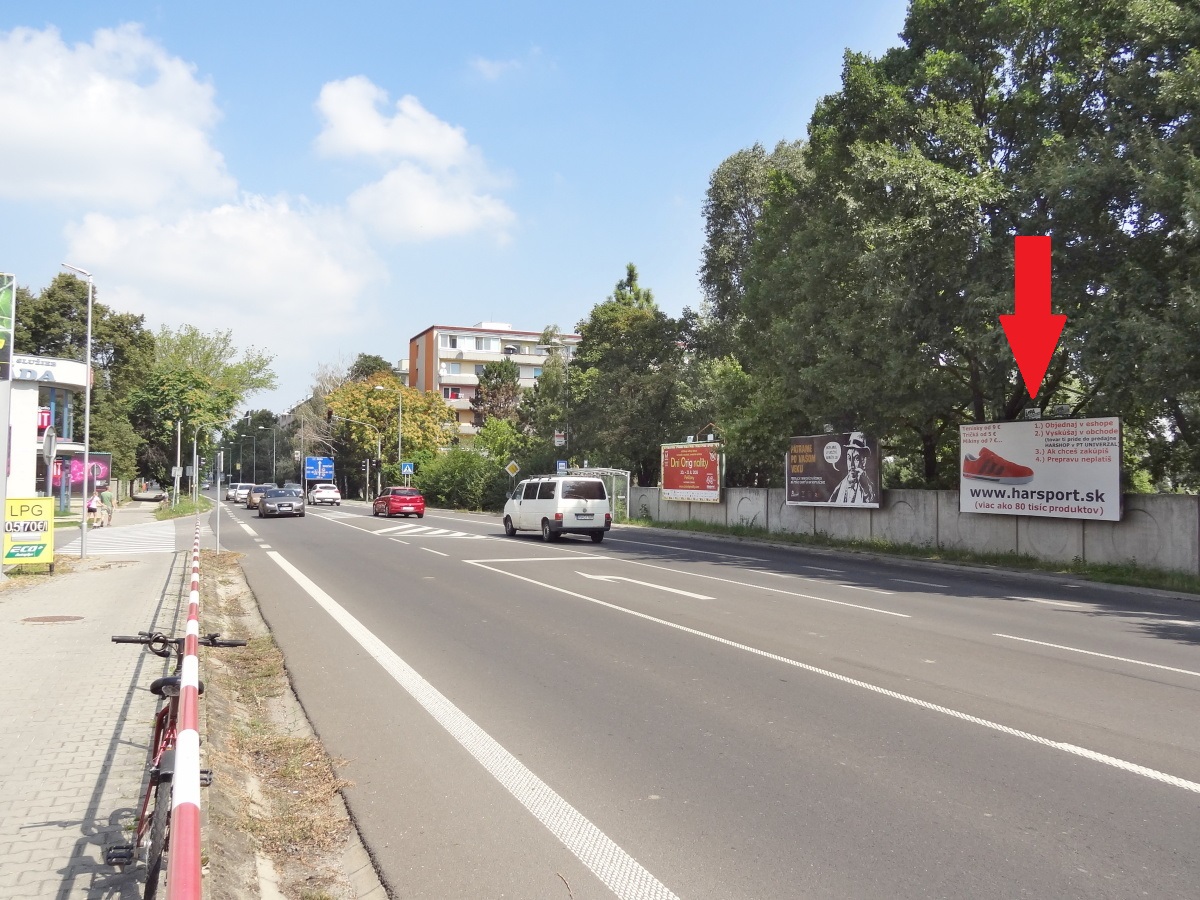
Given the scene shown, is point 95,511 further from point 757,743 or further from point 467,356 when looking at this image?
point 467,356

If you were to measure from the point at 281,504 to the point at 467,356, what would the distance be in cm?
4860

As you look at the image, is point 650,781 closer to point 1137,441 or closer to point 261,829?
point 261,829

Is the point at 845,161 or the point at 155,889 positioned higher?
the point at 845,161

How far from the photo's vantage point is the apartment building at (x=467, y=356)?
8988 centimetres

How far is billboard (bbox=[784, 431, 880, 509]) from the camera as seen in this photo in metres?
25.8

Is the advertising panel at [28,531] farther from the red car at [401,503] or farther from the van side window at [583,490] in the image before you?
the red car at [401,503]

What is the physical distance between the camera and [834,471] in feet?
88.8

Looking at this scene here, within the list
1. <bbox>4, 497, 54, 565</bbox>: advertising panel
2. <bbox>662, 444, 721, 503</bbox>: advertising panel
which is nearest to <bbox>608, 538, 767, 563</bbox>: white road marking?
<bbox>662, 444, 721, 503</bbox>: advertising panel

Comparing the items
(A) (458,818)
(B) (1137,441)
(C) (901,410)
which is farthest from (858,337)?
(A) (458,818)

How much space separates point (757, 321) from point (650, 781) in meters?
24.6

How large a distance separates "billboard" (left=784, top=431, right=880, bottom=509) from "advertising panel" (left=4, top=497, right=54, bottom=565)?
19554 mm

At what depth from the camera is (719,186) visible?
151 feet

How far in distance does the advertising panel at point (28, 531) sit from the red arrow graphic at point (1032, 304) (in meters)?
18.0

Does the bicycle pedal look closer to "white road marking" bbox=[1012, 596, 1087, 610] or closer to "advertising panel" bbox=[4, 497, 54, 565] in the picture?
"white road marking" bbox=[1012, 596, 1087, 610]
